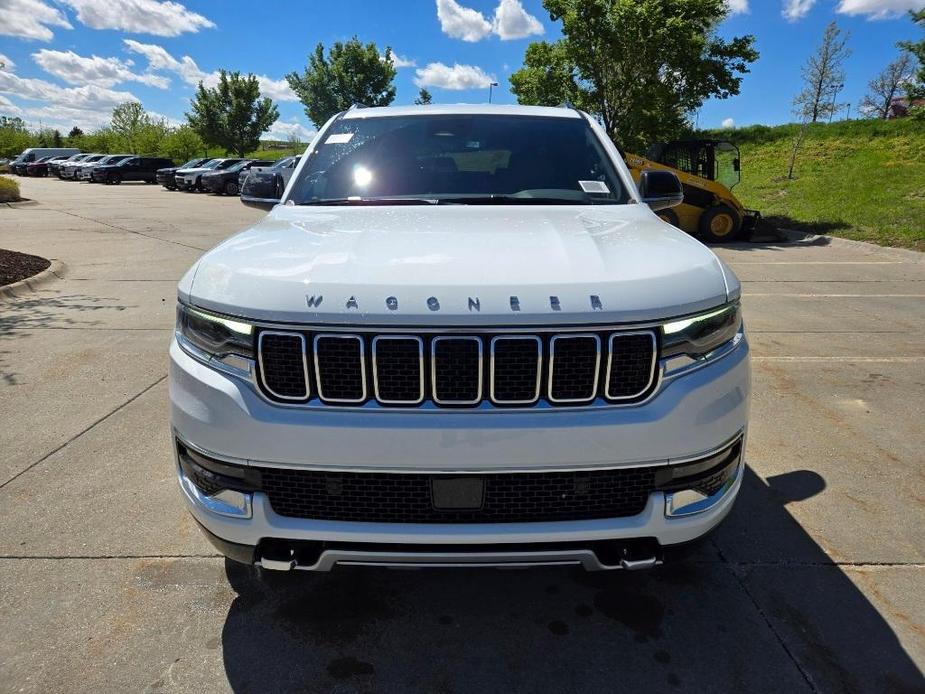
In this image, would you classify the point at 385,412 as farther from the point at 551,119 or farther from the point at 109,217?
the point at 109,217

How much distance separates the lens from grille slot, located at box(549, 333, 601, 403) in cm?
194

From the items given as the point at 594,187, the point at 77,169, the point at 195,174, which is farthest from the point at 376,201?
the point at 77,169

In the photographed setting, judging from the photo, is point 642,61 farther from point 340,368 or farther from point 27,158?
point 27,158

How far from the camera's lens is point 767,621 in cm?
247

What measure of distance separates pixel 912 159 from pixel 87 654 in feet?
93.2

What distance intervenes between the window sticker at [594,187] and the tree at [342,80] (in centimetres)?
4646

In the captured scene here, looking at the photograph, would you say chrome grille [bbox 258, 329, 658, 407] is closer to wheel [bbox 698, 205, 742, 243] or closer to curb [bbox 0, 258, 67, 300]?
curb [bbox 0, 258, 67, 300]

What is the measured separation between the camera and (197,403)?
2078 mm

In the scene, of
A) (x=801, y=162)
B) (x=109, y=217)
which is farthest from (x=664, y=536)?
(x=801, y=162)

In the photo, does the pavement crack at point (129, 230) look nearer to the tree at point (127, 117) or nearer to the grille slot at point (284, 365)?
the grille slot at point (284, 365)

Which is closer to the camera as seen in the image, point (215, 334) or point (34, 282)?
point (215, 334)

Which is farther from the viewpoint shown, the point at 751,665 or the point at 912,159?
the point at 912,159

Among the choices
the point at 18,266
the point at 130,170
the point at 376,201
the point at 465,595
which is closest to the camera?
the point at 465,595

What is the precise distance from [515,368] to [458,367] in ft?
0.56
